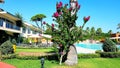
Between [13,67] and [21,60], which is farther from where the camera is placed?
[21,60]

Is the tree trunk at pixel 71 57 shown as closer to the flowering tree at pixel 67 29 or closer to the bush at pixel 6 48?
the flowering tree at pixel 67 29

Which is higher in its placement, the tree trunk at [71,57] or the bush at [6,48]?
the bush at [6,48]

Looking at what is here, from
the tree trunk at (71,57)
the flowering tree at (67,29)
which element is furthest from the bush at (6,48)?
the tree trunk at (71,57)

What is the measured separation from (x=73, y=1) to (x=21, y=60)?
277 inches

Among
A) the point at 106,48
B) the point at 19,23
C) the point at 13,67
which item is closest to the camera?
the point at 13,67

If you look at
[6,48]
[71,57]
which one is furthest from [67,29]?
[6,48]

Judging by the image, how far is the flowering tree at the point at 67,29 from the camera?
54.1ft

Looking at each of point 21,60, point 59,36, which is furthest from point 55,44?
point 21,60

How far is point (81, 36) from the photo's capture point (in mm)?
16812

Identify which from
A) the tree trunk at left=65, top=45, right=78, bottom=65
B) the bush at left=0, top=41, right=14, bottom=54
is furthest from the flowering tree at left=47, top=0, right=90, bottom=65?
the bush at left=0, top=41, right=14, bottom=54

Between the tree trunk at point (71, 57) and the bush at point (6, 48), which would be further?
the bush at point (6, 48)

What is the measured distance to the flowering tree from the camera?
54.1 feet

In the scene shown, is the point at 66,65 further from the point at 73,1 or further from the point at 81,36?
the point at 73,1

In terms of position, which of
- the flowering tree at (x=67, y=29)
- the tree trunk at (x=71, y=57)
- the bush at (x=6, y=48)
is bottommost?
the tree trunk at (x=71, y=57)
